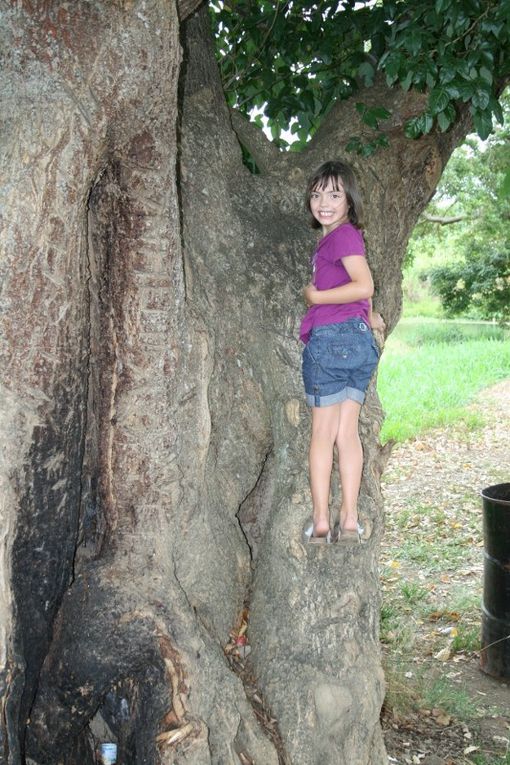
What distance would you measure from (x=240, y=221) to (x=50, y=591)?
186 cm

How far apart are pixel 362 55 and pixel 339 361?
2.00m

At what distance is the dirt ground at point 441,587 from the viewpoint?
14.8 ft

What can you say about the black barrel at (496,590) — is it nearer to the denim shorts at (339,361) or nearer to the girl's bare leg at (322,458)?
the girl's bare leg at (322,458)

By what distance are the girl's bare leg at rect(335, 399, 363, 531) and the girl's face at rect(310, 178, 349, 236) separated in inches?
30.4

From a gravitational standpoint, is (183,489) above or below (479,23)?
below

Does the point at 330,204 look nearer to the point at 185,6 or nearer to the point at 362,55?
the point at 185,6

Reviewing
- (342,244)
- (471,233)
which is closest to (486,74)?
(342,244)

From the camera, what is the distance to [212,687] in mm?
3162

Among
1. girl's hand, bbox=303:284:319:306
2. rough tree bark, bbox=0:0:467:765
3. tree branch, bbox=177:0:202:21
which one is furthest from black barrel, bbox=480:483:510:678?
tree branch, bbox=177:0:202:21

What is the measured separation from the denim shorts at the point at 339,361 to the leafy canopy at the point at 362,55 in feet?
3.40

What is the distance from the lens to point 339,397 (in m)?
3.36

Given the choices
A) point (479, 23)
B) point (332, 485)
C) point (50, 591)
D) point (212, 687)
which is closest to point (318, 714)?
point (212, 687)

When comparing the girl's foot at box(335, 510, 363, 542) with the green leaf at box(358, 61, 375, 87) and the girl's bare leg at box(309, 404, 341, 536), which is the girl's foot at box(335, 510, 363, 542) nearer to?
the girl's bare leg at box(309, 404, 341, 536)

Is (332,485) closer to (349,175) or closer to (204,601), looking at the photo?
(204,601)
